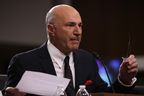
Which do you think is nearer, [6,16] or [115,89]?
[115,89]

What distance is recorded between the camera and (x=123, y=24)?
6.09m

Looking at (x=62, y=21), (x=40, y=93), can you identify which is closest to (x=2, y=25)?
(x=62, y=21)

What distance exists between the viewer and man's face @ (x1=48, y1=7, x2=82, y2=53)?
2.71 metres

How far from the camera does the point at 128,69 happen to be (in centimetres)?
259

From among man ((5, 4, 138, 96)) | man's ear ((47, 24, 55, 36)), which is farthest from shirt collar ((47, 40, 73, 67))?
man's ear ((47, 24, 55, 36))

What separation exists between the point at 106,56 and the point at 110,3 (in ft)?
2.34

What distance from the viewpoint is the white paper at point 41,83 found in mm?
2301

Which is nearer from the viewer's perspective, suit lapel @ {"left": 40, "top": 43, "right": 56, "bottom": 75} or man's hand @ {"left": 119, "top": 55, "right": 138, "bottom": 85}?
man's hand @ {"left": 119, "top": 55, "right": 138, "bottom": 85}

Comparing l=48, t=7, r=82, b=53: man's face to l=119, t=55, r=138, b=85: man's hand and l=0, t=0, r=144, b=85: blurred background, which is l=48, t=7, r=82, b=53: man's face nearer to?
l=119, t=55, r=138, b=85: man's hand

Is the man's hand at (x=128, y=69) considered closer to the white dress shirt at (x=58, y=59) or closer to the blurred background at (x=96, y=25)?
the white dress shirt at (x=58, y=59)

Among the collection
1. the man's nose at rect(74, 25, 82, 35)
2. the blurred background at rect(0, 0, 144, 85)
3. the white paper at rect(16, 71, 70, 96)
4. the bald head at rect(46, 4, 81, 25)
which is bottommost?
the blurred background at rect(0, 0, 144, 85)

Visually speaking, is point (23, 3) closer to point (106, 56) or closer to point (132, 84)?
point (106, 56)

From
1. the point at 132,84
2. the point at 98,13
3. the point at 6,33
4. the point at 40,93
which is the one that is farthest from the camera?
the point at 98,13

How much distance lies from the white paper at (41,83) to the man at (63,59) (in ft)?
0.88
